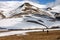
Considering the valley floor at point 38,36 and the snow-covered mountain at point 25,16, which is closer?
the valley floor at point 38,36

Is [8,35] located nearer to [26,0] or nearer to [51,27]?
[51,27]

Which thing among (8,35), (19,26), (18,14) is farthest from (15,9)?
(8,35)

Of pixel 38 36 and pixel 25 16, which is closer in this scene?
pixel 38 36

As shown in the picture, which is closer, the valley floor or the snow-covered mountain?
the valley floor

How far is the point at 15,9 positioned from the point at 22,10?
0.20ft

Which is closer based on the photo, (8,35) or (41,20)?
(8,35)

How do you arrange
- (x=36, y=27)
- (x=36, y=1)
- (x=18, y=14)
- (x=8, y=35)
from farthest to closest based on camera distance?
(x=36, y=1)
(x=18, y=14)
(x=36, y=27)
(x=8, y=35)

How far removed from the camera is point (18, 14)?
1.30m

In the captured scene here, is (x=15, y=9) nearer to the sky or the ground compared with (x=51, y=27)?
nearer to the sky

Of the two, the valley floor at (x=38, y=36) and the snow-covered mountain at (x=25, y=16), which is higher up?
the snow-covered mountain at (x=25, y=16)

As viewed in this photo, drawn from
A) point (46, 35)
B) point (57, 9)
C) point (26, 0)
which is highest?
point (26, 0)

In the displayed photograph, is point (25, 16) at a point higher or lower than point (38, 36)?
higher

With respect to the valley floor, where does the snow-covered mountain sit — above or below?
above

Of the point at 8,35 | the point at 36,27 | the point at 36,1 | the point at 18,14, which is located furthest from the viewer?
the point at 36,1
